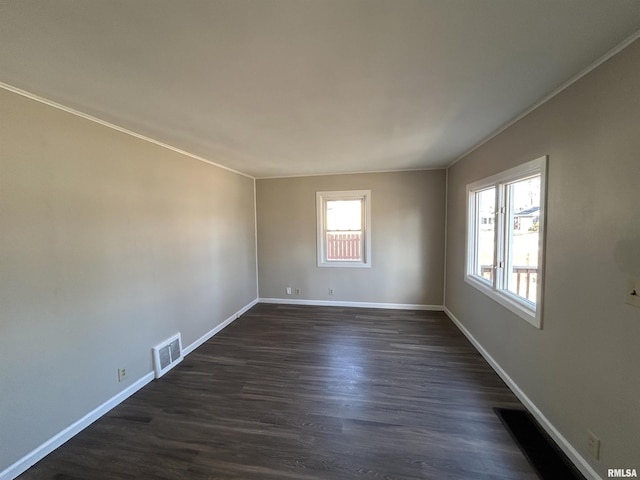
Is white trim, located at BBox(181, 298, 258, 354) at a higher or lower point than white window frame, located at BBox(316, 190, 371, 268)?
lower

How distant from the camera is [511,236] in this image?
2.65 metres

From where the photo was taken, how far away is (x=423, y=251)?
463cm

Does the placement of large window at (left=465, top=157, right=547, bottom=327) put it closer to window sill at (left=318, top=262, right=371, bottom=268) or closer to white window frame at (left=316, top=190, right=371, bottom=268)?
white window frame at (left=316, top=190, right=371, bottom=268)

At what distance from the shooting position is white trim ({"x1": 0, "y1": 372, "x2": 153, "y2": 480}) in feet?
5.47

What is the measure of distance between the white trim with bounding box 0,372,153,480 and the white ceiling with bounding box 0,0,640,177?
7.81 feet

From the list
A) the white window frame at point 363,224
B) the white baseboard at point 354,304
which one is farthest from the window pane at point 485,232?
the white window frame at point 363,224

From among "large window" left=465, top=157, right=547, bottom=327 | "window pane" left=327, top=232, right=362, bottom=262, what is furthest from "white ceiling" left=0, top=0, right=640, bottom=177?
"window pane" left=327, top=232, right=362, bottom=262

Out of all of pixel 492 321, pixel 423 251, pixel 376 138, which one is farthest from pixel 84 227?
pixel 423 251

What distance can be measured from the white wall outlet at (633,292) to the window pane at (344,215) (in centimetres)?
368

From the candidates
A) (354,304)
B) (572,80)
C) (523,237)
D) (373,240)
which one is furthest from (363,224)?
(572,80)

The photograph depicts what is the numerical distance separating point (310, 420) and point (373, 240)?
10.5ft

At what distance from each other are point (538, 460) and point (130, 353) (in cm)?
333

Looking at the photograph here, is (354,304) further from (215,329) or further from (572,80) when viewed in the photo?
(572,80)

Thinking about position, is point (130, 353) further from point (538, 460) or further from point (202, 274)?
point (538, 460)
